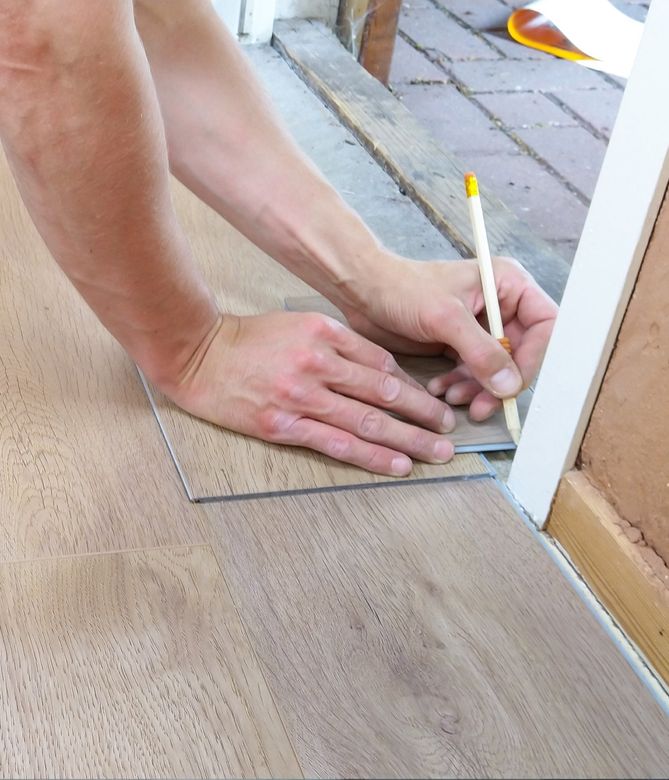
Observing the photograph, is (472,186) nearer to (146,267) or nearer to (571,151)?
(146,267)

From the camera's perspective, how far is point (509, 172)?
2188 millimetres

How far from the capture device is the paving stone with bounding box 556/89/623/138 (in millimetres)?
2443

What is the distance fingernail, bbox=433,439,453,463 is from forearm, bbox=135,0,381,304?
0.79ft

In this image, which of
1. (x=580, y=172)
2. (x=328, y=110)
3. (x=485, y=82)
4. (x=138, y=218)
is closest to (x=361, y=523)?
(x=138, y=218)

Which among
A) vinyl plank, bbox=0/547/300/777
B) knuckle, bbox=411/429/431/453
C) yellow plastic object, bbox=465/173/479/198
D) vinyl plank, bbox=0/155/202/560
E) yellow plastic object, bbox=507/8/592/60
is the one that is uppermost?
yellow plastic object, bbox=465/173/479/198

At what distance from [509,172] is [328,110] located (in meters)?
0.38

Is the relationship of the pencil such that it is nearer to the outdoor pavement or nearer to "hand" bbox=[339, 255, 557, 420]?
"hand" bbox=[339, 255, 557, 420]

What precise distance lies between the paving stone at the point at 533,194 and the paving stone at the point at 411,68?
0.39m

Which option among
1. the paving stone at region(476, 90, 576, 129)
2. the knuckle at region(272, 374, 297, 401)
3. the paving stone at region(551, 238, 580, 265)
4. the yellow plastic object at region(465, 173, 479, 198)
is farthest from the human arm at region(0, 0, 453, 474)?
the paving stone at region(476, 90, 576, 129)

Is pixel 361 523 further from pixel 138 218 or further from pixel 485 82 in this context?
pixel 485 82

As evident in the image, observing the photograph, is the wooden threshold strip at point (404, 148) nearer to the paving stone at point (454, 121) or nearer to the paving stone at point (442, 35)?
the paving stone at point (454, 121)

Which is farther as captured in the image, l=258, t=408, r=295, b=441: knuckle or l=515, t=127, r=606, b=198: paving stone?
l=515, t=127, r=606, b=198: paving stone

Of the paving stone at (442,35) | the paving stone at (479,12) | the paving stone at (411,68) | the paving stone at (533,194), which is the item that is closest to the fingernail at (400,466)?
the paving stone at (533,194)

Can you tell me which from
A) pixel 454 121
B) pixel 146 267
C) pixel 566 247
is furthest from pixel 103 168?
pixel 454 121
